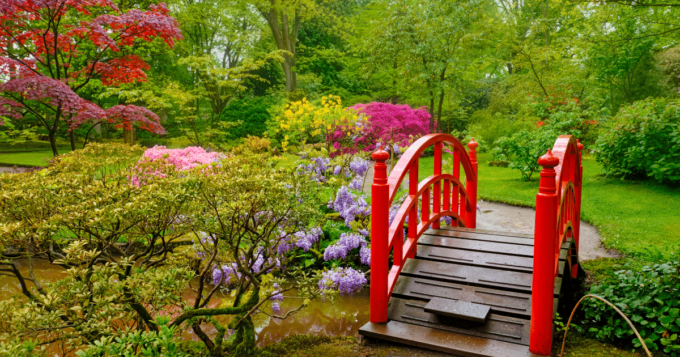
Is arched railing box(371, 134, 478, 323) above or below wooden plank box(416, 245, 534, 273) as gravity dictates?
above

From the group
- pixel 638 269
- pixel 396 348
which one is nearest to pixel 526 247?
pixel 638 269

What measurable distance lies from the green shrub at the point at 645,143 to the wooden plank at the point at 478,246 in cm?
536

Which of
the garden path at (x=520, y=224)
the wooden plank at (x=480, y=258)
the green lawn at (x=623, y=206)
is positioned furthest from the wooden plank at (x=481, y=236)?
the garden path at (x=520, y=224)

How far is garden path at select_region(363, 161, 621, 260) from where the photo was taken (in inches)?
196

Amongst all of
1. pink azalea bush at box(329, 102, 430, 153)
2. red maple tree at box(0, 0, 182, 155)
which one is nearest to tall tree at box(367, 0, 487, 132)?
pink azalea bush at box(329, 102, 430, 153)

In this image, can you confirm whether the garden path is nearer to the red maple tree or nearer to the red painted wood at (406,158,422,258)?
the red painted wood at (406,158,422,258)

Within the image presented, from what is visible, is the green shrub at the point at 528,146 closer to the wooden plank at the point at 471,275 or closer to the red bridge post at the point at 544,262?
the wooden plank at the point at 471,275

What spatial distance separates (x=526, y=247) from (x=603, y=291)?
60 centimetres

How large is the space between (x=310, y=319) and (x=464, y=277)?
180cm

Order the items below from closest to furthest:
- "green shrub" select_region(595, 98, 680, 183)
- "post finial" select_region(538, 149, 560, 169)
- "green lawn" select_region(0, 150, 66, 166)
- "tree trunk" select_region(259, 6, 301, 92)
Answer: "post finial" select_region(538, 149, 560, 169), "green shrub" select_region(595, 98, 680, 183), "green lawn" select_region(0, 150, 66, 166), "tree trunk" select_region(259, 6, 301, 92)

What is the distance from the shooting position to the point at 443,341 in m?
2.38

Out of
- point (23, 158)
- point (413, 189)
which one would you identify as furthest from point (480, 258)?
point (23, 158)

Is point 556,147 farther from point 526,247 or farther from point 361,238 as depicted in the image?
point 361,238

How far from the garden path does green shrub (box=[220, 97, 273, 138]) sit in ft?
24.4
